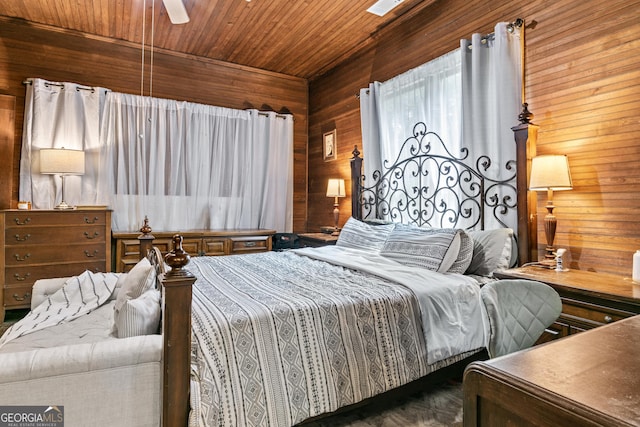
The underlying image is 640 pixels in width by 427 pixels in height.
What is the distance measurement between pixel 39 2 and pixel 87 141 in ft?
4.32

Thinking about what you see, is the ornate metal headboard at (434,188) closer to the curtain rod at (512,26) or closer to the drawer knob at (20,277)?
the curtain rod at (512,26)

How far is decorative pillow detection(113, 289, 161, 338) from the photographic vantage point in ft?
4.75

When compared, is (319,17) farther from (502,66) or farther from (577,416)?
(577,416)

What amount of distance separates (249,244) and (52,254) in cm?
193

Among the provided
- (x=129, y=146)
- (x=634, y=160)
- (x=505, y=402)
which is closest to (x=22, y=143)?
(x=129, y=146)

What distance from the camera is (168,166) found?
14.3ft

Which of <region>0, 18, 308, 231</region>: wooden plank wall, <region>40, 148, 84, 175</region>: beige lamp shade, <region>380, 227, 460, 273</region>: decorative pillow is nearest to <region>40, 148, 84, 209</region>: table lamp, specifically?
<region>40, 148, 84, 175</region>: beige lamp shade

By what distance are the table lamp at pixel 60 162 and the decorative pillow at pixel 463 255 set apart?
3603mm

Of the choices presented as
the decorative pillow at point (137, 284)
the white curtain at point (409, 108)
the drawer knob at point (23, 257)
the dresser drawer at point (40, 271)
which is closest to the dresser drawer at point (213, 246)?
the dresser drawer at point (40, 271)

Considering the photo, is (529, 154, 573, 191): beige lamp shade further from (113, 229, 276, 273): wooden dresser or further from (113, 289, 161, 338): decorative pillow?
(113, 229, 276, 273): wooden dresser

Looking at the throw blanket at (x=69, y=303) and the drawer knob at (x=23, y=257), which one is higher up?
the drawer knob at (x=23, y=257)

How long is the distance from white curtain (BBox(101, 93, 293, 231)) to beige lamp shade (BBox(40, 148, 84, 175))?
44 centimetres

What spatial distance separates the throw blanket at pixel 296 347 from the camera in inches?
55.5

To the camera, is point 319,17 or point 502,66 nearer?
point 502,66
